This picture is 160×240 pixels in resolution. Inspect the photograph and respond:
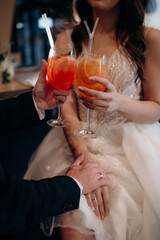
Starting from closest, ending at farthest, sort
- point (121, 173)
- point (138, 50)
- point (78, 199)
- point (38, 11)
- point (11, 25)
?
point (78, 199)
point (121, 173)
point (138, 50)
point (11, 25)
point (38, 11)

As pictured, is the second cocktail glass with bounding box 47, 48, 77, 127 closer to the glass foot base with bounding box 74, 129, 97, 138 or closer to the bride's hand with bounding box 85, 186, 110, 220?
the glass foot base with bounding box 74, 129, 97, 138

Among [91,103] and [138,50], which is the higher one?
[138,50]

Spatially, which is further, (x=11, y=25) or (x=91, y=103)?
(x=11, y=25)

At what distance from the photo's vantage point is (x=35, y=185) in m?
0.90

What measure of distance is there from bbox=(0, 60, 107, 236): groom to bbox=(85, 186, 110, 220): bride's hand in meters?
0.05

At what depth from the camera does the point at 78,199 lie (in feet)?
3.19

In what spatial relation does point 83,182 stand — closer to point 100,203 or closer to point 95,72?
point 100,203

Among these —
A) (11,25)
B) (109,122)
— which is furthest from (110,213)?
(11,25)

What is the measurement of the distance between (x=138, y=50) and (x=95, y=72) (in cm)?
55

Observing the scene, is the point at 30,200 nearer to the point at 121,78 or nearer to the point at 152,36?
the point at 121,78

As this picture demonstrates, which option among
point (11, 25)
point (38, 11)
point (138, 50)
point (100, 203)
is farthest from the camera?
point (38, 11)

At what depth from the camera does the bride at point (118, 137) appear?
3.38ft

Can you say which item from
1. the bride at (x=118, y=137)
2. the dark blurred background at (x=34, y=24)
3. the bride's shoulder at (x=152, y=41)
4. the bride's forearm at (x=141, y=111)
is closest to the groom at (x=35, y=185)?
the bride at (x=118, y=137)

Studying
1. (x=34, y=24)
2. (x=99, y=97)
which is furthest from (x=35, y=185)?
(x=34, y=24)
